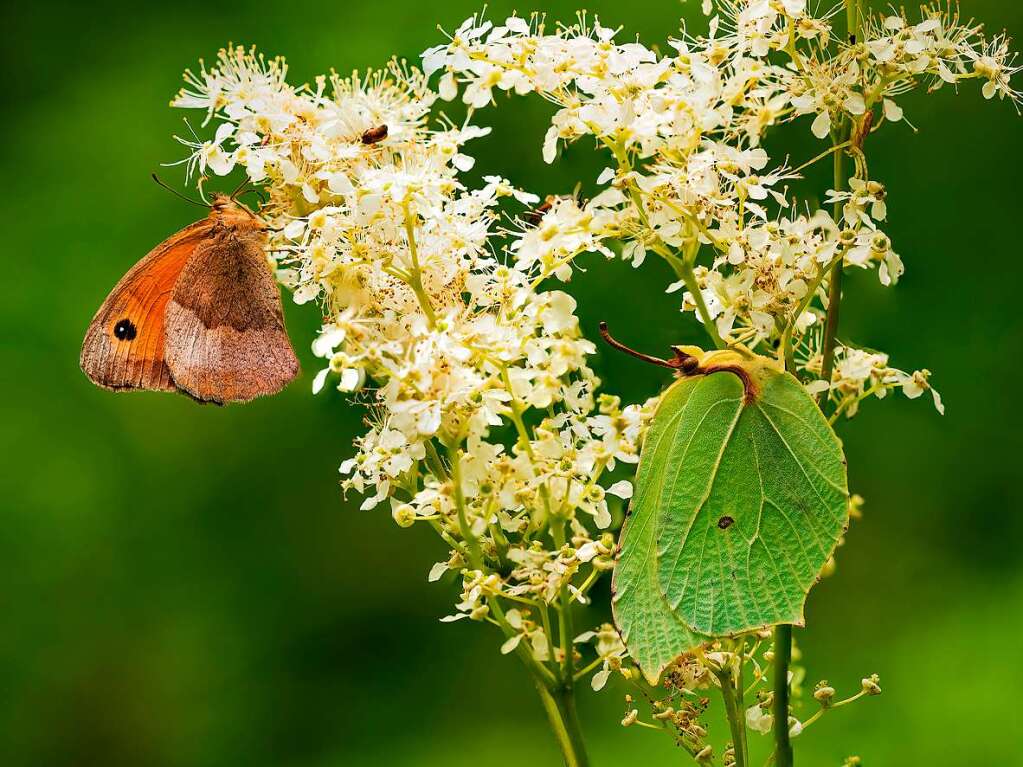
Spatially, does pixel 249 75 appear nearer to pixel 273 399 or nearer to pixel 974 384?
pixel 273 399

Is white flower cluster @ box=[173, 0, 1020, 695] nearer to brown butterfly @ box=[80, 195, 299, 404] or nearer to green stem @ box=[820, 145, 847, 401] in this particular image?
green stem @ box=[820, 145, 847, 401]

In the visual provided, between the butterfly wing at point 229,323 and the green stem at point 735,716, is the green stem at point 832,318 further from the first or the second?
the butterfly wing at point 229,323

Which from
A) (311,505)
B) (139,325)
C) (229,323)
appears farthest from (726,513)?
(311,505)

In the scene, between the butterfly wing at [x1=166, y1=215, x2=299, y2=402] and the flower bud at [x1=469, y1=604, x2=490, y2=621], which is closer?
the flower bud at [x1=469, y1=604, x2=490, y2=621]

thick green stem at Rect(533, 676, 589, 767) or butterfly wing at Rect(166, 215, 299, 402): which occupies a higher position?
butterfly wing at Rect(166, 215, 299, 402)

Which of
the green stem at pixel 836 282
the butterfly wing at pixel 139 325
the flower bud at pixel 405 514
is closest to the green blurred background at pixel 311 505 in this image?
the butterfly wing at pixel 139 325

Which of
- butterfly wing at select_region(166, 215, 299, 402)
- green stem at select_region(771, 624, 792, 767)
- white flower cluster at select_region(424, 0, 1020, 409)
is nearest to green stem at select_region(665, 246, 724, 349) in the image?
white flower cluster at select_region(424, 0, 1020, 409)

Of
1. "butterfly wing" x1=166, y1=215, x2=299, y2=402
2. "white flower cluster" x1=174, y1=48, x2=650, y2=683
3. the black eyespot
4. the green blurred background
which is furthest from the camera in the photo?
the green blurred background
